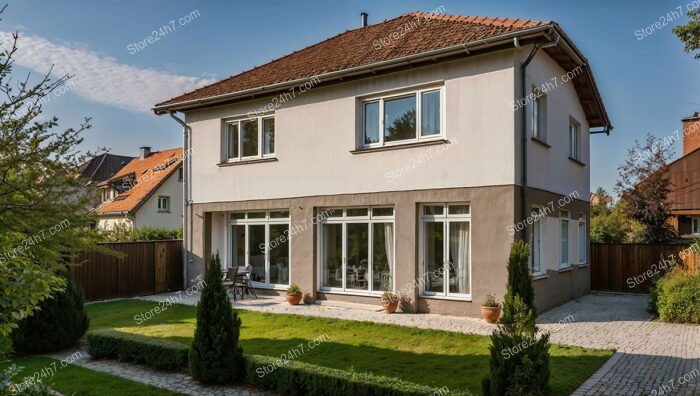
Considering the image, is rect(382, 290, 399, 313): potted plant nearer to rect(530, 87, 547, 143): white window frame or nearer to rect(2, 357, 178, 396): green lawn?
rect(530, 87, 547, 143): white window frame

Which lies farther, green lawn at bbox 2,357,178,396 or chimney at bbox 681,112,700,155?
chimney at bbox 681,112,700,155

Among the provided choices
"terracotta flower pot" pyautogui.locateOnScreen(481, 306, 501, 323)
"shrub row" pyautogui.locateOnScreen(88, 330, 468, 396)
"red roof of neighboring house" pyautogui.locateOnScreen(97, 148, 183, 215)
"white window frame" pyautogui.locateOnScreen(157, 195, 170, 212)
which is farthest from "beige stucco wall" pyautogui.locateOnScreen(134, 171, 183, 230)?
"terracotta flower pot" pyautogui.locateOnScreen(481, 306, 501, 323)

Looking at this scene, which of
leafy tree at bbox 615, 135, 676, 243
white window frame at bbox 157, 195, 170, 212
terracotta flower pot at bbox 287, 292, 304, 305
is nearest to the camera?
terracotta flower pot at bbox 287, 292, 304, 305

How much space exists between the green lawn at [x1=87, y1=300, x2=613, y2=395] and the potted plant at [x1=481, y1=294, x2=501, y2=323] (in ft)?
4.73

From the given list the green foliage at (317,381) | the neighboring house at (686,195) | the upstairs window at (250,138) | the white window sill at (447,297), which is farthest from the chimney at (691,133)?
the green foliage at (317,381)

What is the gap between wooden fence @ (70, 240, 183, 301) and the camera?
15.6 m

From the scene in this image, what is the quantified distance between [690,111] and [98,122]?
3154 centimetres

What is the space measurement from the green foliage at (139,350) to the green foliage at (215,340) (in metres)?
0.70

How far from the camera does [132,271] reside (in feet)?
54.6

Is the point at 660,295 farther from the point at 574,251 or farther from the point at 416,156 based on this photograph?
the point at 416,156

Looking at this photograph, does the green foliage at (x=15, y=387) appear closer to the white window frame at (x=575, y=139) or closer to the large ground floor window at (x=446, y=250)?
the large ground floor window at (x=446, y=250)

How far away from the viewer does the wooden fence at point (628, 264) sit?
16875 millimetres

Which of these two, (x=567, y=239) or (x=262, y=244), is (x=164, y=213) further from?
(x=567, y=239)

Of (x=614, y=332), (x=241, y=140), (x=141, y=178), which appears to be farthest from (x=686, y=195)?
(x=141, y=178)
